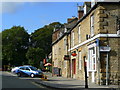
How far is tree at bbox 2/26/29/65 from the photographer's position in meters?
80.8

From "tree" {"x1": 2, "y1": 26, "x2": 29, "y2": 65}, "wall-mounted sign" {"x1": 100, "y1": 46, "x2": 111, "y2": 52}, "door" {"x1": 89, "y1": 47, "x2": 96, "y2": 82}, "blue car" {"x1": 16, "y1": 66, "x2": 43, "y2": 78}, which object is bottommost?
"blue car" {"x1": 16, "y1": 66, "x2": 43, "y2": 78}

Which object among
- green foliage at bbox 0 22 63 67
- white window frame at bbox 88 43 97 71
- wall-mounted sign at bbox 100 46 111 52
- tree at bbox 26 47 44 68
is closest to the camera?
wall-mounted sign at bbox 100 46 111 52

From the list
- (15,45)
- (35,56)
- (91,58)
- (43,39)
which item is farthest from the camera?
(43,39)

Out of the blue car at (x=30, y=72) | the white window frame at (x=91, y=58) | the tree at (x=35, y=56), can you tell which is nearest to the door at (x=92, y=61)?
the white window frame at (x=91, y=58)

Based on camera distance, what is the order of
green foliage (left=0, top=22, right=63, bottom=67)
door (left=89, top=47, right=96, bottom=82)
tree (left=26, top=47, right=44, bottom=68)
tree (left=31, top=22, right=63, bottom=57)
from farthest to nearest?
tree (left=31, top=22, right=63, bottom=57) < green foliage (left=0, top=22, right=63, bottom=67) < tree (left=26, top=47, right=44, bottom=68) < door (left=89, top=47, right=96, bottom=82)

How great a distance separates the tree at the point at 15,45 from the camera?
8081cm

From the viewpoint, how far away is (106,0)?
2100 cm

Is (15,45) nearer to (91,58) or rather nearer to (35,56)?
(35,56)

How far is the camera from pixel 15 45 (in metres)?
85.8

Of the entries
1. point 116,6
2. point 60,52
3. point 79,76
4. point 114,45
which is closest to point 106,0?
point 116,6

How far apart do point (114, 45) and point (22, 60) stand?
211 ft

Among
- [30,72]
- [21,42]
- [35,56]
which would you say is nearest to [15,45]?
[21,42]

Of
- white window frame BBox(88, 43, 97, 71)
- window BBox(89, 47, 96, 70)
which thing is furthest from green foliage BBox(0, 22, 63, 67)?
window BBox(89, 47, 96, 70)

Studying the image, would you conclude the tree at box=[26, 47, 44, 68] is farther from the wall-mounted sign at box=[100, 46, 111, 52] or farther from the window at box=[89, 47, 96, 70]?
the wall-mounted sign at box=[100, 46, 111, 52]
